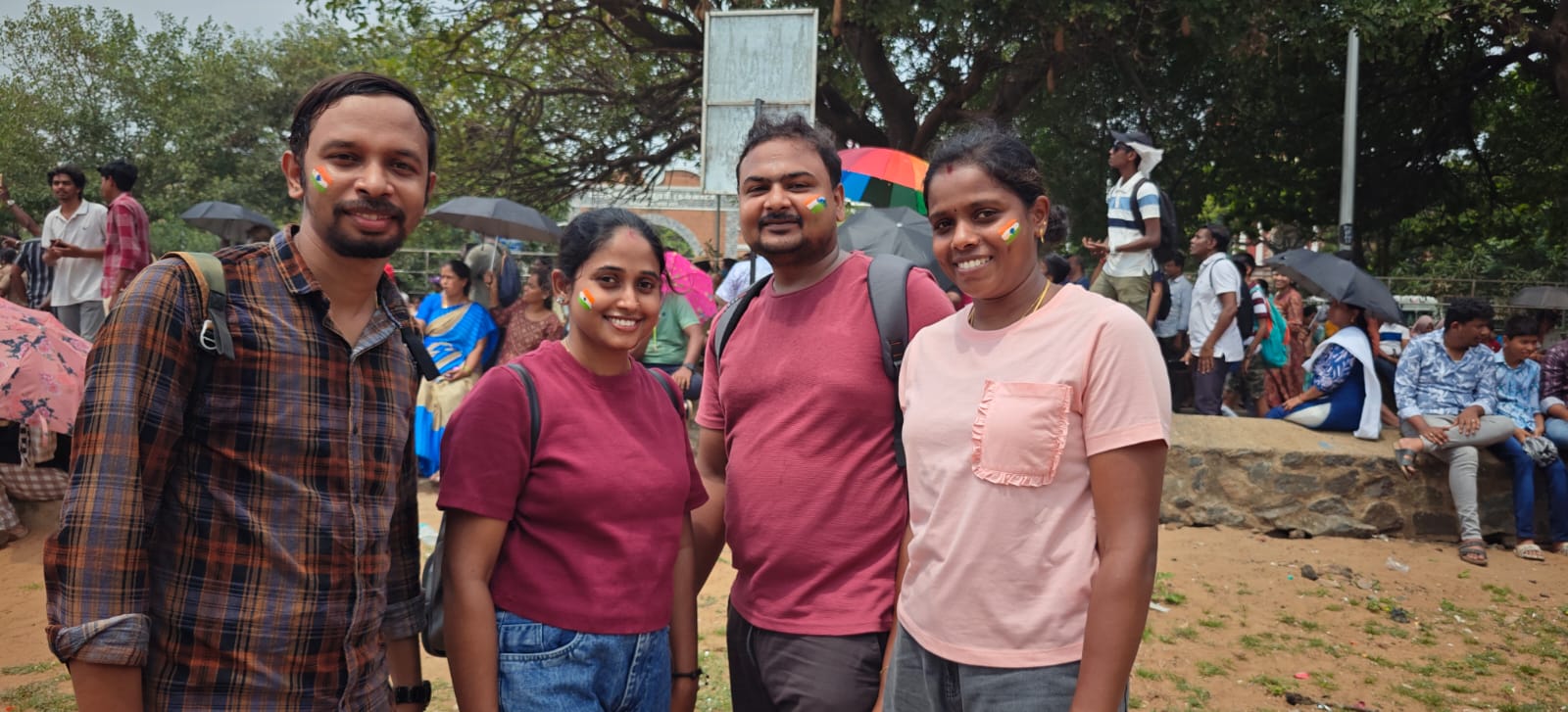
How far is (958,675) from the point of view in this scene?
1.82 metres

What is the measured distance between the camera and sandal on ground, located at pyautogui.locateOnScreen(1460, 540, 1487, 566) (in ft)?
19.2

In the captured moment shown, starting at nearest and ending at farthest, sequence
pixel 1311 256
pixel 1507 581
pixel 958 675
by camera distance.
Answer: pixel 958 675 → pixel 1507 581 → pixel 1311 256

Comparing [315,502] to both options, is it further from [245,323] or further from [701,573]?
[701,573]

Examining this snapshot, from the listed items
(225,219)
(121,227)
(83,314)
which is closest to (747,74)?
(121,227)

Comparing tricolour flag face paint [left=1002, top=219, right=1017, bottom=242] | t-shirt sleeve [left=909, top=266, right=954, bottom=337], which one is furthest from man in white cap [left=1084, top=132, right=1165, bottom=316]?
tricolour flag face paint [left=1002, top=219, right=1017, bottom=242]

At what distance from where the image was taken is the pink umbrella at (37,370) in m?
5.27

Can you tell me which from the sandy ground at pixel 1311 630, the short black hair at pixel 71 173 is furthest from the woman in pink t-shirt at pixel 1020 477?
the short black hair at pixel 71 173

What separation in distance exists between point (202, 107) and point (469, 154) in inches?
782

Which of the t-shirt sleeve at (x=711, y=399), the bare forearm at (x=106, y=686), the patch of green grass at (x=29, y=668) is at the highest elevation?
the t-shirt sleeve at (x=711, y=399)

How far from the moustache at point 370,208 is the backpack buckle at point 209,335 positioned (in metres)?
0.28

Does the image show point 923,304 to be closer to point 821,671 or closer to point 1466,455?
point 821,671

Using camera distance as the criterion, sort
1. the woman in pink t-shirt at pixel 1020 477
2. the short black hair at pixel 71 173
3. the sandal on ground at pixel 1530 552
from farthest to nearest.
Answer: the short black hair at pixel 71 173 < the sandal on ground at pixel 1530 552 < the woman in pink t-shirt at pixel 1020 477

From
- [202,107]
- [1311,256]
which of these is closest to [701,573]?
[1311,256]

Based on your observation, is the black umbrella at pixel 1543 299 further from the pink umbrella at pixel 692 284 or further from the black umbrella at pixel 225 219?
the black umbrella at pixel 225 219
